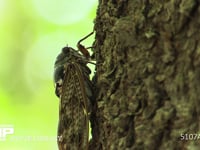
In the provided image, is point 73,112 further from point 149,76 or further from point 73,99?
point 149,76

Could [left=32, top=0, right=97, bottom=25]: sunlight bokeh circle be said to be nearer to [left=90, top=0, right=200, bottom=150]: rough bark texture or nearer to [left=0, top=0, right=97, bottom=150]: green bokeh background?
[left=0, top=0, right=97, bottom=150]: green bokeh background

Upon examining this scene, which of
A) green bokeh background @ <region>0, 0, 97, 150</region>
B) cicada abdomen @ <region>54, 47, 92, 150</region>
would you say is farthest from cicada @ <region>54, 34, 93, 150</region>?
green bokeh background @ <region>0, 0, 97, 150</region>

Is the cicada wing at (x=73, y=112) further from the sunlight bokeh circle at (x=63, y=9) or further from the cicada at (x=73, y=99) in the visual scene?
the sunlight bokeh circle at (x=63, y=9)

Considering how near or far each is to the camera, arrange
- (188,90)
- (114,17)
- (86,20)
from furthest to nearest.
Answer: (86,20) < (114,17) < (188,90)

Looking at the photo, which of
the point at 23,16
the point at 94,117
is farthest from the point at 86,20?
the point at 94,117

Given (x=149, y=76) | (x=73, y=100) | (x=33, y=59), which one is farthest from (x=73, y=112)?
(x=33, y=59)

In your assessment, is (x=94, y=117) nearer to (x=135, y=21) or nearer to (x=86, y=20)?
(x=135, y=21)
